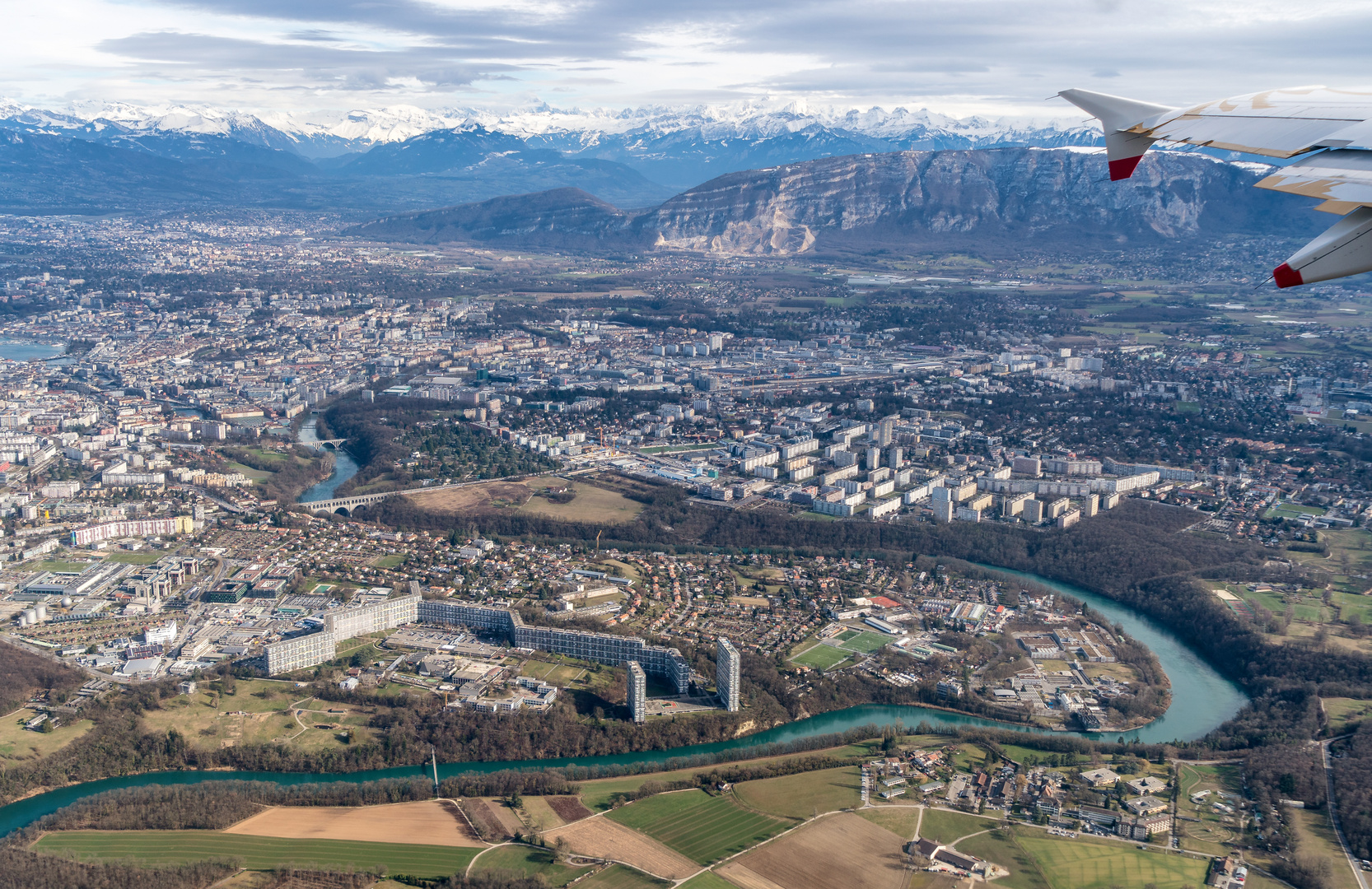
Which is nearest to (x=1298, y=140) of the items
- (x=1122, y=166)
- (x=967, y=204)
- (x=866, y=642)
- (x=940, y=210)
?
(x=1122, y=166)

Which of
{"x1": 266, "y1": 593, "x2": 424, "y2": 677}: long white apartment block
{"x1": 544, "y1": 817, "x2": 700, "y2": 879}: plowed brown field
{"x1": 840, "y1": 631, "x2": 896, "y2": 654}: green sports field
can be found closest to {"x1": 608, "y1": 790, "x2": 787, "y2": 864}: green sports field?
{"x1": 544, "y1": 817, "x2": 700, "y2": 879}: plowed brown field

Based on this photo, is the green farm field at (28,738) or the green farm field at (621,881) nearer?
the green farm field at (621,881)

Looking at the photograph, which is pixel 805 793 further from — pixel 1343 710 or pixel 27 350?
pixel 27 350

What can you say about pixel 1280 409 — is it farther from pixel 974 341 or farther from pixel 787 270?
pixel 787 270

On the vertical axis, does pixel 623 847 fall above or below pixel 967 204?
below

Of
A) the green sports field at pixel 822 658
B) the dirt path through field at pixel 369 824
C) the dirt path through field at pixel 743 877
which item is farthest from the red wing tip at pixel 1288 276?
the green sports field at pixel 822 658

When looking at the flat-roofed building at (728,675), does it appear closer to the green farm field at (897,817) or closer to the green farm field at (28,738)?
the green farm field at (897,817)

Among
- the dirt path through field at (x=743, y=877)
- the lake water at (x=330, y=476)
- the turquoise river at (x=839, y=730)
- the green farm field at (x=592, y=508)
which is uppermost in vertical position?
the green farm field at (x=592, y=508)
